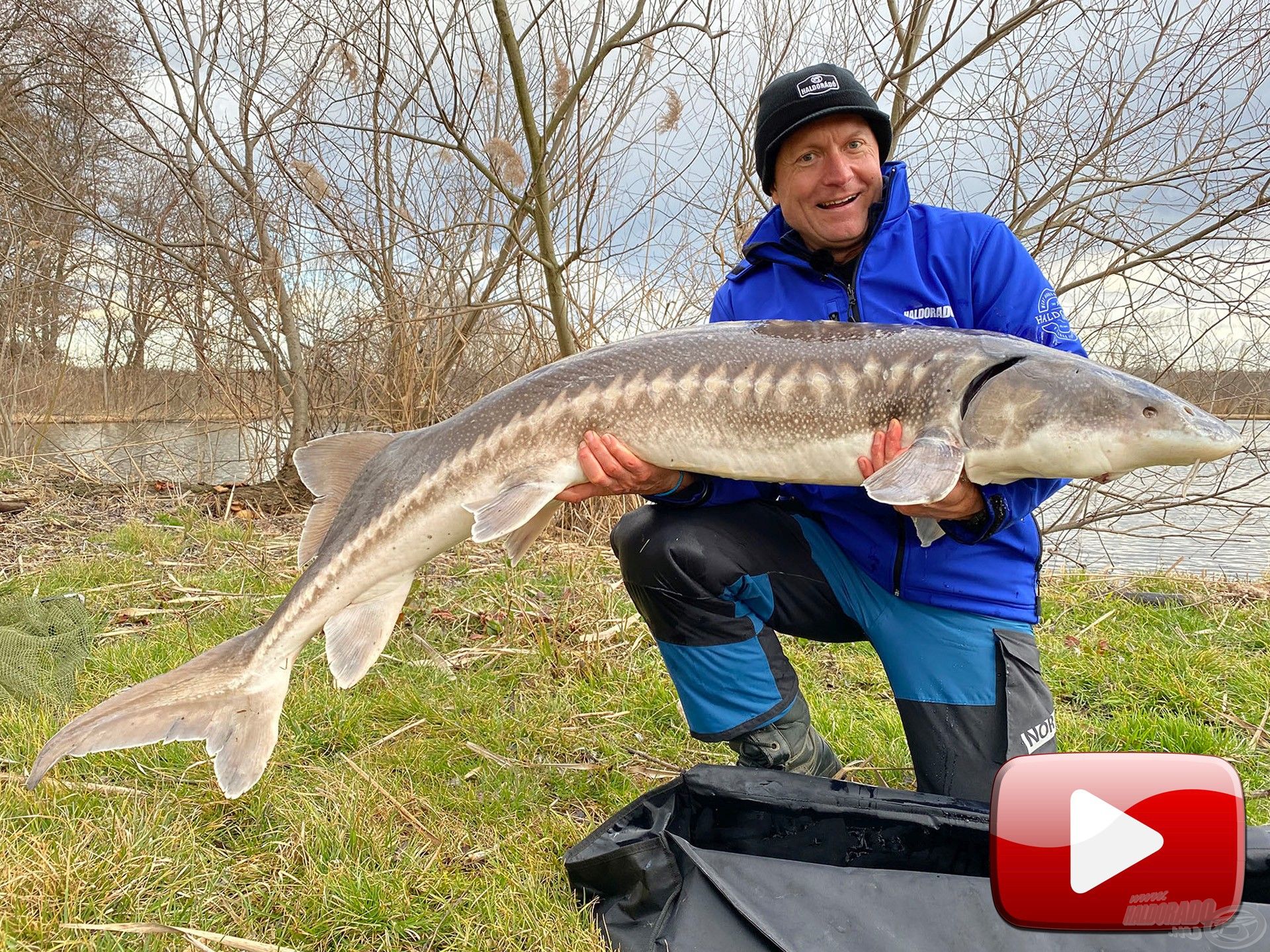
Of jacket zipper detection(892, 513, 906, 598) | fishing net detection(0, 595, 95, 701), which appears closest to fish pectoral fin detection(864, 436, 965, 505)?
jacket zipper detection(892, 513, 906, 598)

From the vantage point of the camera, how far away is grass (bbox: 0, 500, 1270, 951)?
184 centimetres

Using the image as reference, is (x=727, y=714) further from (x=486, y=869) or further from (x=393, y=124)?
(x=393, y=124)

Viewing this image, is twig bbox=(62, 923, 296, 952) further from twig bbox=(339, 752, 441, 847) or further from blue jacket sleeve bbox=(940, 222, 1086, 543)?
blue jacket sleeve bbox=(940, 222, 1086, 543)

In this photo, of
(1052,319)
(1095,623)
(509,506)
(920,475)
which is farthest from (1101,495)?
(509,506)

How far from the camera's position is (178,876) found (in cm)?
192

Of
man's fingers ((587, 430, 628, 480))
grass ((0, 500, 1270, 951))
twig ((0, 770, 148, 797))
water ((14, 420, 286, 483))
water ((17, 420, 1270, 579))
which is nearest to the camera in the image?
grass ((0, 500, 1270, 951))

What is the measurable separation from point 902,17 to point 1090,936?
456cm

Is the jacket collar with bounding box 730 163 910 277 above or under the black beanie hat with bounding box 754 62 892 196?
under

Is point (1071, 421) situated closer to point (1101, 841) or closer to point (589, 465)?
point (589, 465)

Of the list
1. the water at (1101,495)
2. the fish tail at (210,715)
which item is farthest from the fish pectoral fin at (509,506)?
the water at (1101,495)

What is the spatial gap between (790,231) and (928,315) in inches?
21.3

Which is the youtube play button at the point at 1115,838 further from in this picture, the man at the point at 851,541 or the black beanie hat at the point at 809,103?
the black beanie hat at the point at 809,103

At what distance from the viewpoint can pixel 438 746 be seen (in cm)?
265

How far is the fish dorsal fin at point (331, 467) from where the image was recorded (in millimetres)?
2598
